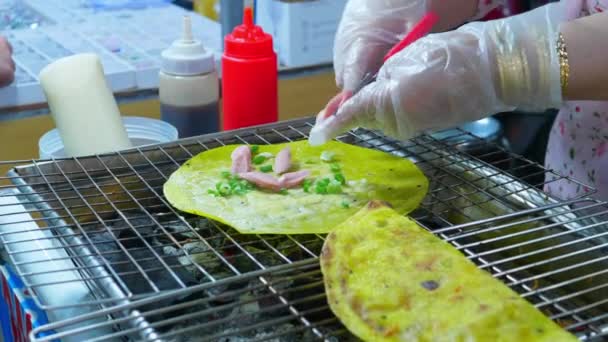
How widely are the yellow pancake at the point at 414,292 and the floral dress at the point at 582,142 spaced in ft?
1.63

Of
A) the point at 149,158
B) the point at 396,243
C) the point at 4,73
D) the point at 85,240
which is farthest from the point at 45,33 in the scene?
the point at 396,243

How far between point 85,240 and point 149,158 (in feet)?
0.92

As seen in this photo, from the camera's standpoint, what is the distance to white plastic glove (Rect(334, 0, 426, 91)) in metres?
1.36

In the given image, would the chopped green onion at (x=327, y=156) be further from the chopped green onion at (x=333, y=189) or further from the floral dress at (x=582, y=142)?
the floral dress at (x=582, y=142)

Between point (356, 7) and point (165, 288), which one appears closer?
point (165, 288)

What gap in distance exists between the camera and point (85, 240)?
1.02 metres

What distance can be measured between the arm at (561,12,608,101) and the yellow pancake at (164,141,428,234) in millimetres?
282

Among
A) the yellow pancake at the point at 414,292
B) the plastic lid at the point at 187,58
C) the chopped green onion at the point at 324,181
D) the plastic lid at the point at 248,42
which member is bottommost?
the chopped green onion at the point at 324,181

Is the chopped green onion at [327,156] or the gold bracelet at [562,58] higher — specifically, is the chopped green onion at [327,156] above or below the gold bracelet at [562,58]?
below

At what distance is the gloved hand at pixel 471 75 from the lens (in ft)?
3.46

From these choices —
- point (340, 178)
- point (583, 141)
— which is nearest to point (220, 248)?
point (340, 178)

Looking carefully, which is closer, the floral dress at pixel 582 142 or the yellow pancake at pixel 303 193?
the yellow pancake at pixel 303 193

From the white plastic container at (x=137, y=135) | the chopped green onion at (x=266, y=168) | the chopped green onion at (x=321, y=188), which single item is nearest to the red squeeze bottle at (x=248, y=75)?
the white plastic container at (x=137, y=135)

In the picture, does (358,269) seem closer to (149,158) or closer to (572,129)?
(149,158)
